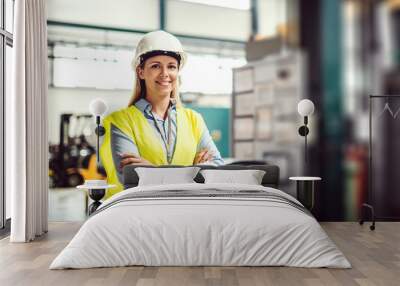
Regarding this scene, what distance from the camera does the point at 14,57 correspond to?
529 cm

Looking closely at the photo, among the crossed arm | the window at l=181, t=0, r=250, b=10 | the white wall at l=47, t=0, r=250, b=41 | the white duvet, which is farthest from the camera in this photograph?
the window at l=181, t=0, r=250, b=10

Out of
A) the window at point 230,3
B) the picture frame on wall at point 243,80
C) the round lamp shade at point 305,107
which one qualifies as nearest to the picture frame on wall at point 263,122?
the picture frame on wall at point 243,80

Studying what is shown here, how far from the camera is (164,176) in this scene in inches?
238

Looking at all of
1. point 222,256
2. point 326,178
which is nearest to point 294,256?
point 222,256

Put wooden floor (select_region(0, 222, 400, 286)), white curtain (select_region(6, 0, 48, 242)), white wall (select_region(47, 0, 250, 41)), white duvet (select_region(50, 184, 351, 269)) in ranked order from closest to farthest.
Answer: wooden floor (select_region(0, 222, 400, 286)), white duvet (select_region(50, 184, 351, 269)), white curtain (select_region(6, 0, 48, 242)), white wall (select_region(47, 0, 250, 41))

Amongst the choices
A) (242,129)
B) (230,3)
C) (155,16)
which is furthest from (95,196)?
(230,3)

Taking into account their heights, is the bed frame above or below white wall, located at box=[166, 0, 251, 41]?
below

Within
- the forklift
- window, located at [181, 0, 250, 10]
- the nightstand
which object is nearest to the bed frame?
the nightstand

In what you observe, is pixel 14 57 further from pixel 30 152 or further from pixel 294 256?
pixel 294 256

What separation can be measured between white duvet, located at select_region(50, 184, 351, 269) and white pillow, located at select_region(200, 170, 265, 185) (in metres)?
1.87

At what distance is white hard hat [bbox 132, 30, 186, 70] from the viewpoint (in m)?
6.66

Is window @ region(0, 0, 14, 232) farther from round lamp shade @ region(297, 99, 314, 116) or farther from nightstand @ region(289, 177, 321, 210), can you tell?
round lamp shade @ region(297, 99, 314, 116)

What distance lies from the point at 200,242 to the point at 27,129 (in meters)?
2.38

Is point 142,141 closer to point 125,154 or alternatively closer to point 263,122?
point 125,154
